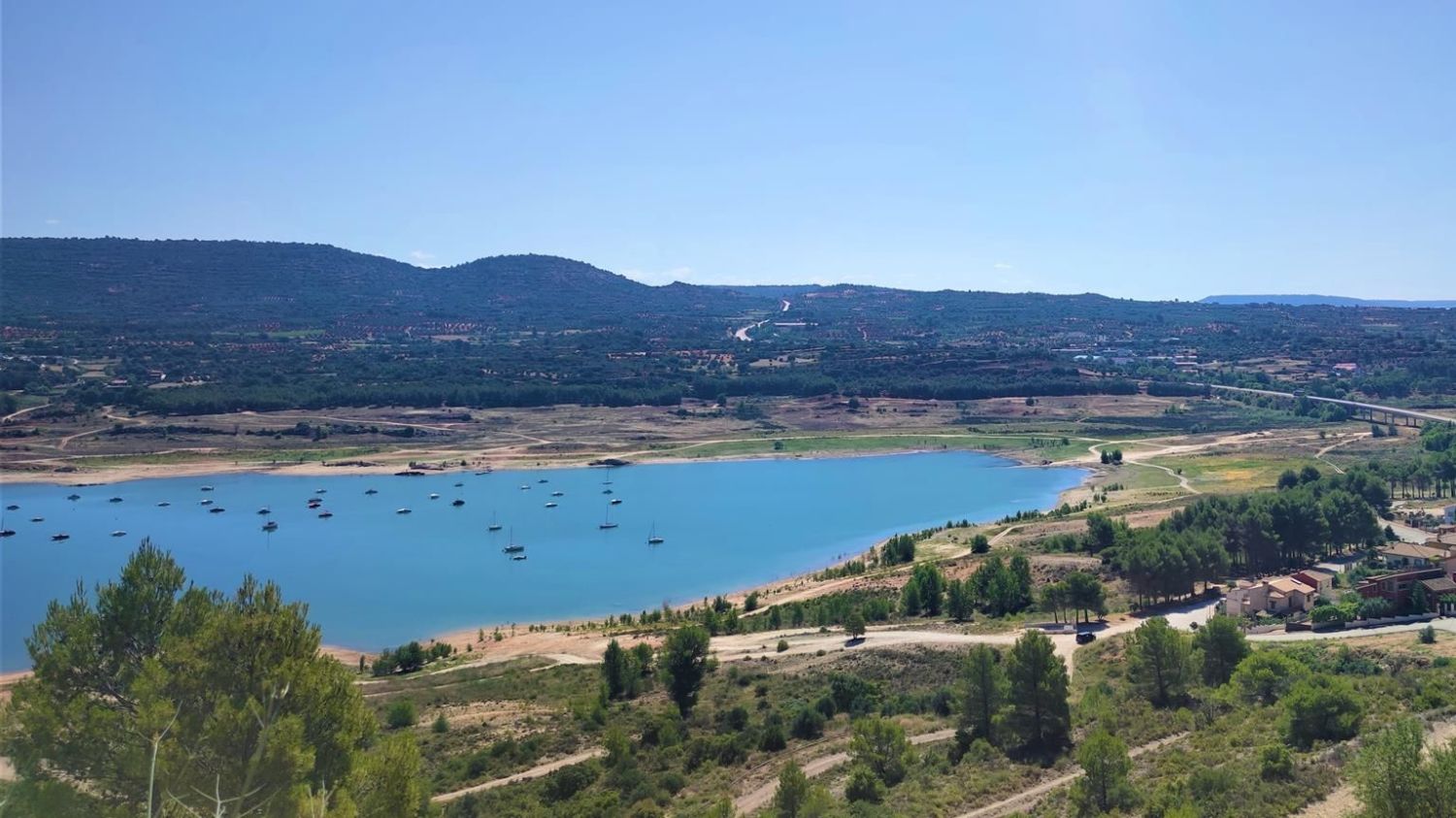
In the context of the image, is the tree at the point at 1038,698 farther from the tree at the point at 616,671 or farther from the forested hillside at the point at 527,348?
the forested hillside at the point at 527,348

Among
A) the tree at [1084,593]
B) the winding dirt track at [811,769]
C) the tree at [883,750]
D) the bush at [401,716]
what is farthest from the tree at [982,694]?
the bush at [401,716]

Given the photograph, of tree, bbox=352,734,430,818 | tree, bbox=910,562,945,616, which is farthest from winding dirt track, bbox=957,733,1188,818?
tree, bbox=910,562,945,616

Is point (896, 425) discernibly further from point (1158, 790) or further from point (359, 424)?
point (1158, 790)

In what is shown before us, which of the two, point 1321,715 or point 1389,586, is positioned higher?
point 1321,715

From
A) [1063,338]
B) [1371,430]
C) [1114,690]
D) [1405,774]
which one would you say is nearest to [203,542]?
[1114,690]

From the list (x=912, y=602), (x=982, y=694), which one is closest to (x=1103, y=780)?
(x=982, y=694)

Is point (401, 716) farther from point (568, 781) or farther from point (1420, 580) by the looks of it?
point (1420, 580)
